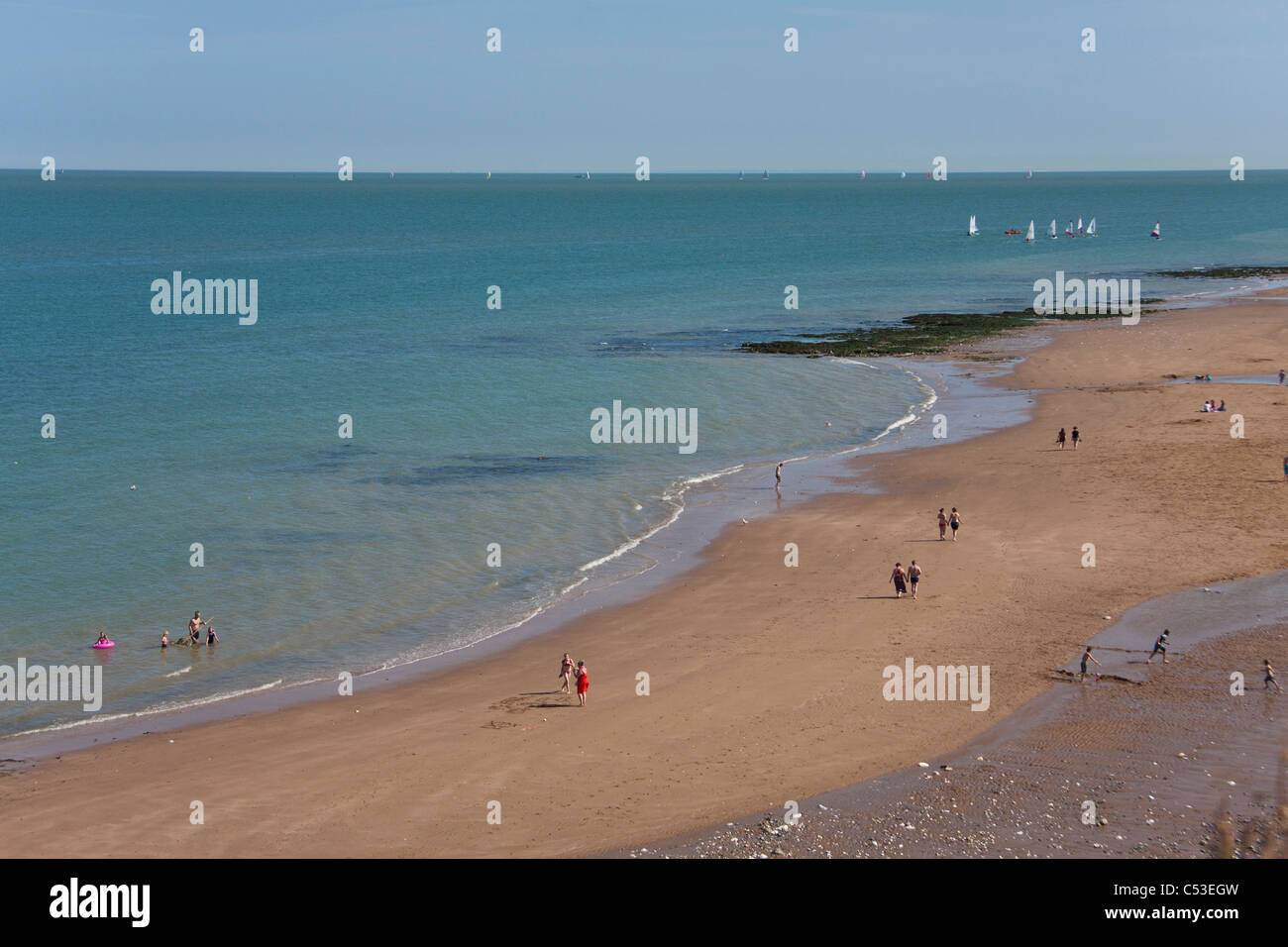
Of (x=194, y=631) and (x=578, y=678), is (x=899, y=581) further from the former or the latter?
(x=194, y=631)

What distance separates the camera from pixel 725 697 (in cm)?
2495

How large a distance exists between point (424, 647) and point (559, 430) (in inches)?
959

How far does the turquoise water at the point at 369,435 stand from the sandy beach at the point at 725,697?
3756 mm

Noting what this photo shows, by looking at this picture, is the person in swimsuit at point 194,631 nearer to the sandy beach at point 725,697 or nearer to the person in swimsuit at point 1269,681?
the sandy beach at point 725,697

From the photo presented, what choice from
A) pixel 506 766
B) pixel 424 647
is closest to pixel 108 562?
pixel 424 647

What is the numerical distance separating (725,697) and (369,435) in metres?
31.1

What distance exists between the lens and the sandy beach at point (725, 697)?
1984cm

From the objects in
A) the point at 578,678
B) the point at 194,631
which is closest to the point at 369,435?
the point at 194,631

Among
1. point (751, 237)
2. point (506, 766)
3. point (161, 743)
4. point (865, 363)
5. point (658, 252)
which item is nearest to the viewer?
point (506, 766)

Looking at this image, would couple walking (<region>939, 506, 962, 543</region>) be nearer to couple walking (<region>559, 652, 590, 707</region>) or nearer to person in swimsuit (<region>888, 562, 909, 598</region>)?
person in swimsuit (<region>888, 562, 909, 598</region>)

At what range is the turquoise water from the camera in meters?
31.6

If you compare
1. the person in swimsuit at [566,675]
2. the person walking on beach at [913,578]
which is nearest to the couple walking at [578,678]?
the person in swimsuit at [566,675]
